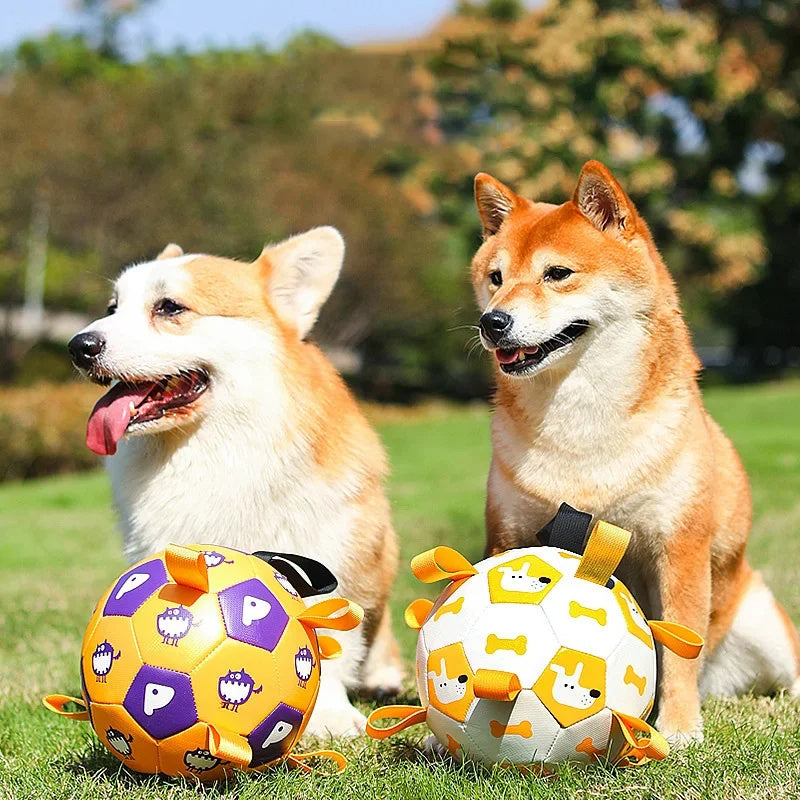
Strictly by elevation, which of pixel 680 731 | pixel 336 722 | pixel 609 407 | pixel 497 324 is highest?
pixel 497 324

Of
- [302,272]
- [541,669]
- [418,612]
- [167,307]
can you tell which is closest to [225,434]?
[167,307]

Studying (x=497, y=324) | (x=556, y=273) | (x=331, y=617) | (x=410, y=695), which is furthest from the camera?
(x=410, y=695)

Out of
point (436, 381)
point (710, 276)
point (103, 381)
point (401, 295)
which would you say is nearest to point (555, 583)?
point (103, 381)

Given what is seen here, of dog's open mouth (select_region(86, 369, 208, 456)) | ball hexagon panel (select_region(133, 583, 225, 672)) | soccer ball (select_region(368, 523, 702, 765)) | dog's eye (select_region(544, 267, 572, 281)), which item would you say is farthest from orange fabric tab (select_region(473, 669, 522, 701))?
dog's open mouth (select_region(86, 369, 208, 456))

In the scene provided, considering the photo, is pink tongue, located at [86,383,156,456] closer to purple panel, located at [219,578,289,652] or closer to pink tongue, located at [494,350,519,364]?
purple panel, located at [219,578,289,652]

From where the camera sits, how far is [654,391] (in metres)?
3.31

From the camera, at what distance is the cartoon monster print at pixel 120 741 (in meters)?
2.71

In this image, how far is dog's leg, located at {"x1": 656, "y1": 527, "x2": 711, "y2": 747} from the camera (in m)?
3.16

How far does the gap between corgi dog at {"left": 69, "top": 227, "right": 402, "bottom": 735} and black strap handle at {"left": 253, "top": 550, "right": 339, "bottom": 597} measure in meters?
0.32

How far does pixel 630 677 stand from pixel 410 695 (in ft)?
5.11

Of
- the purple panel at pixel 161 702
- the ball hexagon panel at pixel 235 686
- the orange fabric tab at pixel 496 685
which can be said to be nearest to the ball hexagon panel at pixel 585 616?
the orange fabric tab at pixel 496 685

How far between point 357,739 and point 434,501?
23.7 feet

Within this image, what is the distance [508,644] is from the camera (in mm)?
2697

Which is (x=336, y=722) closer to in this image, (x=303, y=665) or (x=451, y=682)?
(x=303, y=665)
